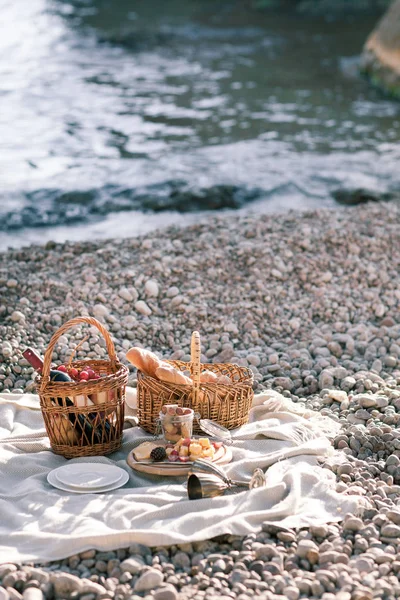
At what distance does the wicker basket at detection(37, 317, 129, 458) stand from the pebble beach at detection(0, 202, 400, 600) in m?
0.21

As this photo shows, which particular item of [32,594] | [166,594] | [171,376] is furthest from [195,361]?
[32,594]

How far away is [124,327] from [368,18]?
2475cm

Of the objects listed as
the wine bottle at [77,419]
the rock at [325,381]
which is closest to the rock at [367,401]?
the rock at [325,381]

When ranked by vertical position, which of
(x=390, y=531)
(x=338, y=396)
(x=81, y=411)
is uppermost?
(x=81, y=411)

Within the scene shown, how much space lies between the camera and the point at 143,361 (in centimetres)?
405

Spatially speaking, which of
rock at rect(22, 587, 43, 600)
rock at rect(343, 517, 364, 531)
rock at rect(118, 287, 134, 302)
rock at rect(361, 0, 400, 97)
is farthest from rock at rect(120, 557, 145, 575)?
rock at rect(361, 0, 400, 97)

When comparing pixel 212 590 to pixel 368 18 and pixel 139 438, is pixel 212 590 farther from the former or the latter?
pixel 368 18

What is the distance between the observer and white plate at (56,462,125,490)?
11.4 feet

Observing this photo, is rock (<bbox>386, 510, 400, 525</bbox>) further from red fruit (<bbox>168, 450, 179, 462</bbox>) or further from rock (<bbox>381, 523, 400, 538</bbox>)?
red fruit (<bbox>168, 450, 179, 462</bbox>)

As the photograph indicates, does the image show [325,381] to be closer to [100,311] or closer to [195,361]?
[195,361]

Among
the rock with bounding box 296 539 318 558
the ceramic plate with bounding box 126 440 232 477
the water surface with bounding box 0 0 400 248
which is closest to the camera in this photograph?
the rock with bounding box 296 539 318 558

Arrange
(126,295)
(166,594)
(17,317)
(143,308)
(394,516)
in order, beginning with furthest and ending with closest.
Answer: (126,295), (143,308), (17,317), (394,516), (166,594)

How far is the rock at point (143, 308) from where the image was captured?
5934 mm

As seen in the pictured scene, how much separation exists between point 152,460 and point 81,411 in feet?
1.30
